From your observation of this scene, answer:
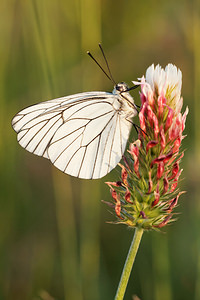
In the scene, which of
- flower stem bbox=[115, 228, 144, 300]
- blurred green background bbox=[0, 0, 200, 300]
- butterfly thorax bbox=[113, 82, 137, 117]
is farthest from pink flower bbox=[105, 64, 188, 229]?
blurred green background bbox=[0, 0, 200, 300]

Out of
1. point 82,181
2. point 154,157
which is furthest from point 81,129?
point 82,181

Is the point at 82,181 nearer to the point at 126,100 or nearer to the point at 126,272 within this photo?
the point at 126,100

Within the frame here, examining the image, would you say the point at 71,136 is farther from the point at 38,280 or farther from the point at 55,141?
the point at 38,280

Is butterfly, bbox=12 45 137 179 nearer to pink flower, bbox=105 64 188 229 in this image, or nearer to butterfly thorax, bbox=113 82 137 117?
butterfly thorax, bbox=113 82 137 117

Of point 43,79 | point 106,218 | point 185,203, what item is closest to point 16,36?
point 43,79

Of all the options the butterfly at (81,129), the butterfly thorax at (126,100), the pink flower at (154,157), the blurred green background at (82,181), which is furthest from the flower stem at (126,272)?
the blurred green background at (82,181)

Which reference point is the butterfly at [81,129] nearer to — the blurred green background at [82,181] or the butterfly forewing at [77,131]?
the butterfly forewing at [77,131]
